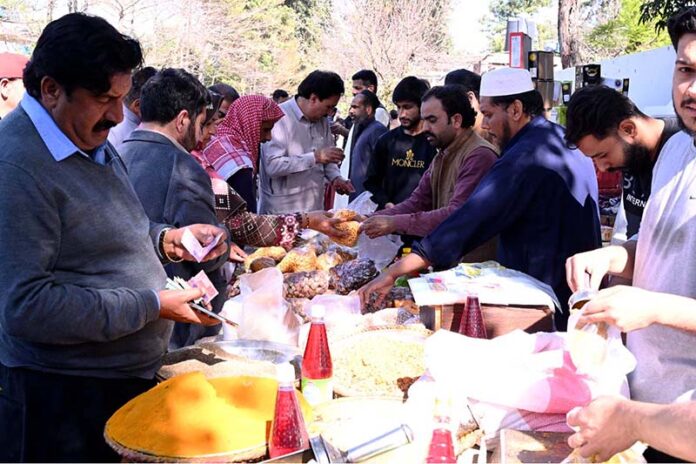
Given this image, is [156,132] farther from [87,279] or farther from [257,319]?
[87,279]

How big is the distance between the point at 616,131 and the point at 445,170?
145cm

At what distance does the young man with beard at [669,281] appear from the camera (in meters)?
1.43

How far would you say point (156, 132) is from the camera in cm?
267

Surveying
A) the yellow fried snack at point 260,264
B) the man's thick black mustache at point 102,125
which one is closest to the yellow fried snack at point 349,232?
the yellow fried snack at point 260,264

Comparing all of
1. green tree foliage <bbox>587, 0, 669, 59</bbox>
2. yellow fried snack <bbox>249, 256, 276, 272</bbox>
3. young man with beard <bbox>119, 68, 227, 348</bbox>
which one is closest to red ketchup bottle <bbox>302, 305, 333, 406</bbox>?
young man with beard <bbox>119, 68, 227, 348</bbox>

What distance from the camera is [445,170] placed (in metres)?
3.92

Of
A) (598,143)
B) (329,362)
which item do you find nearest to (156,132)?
(329,362)

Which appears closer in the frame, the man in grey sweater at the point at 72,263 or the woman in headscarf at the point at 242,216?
the man in grey sweater at the point at 72,263

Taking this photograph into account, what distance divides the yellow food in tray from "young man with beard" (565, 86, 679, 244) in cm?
156

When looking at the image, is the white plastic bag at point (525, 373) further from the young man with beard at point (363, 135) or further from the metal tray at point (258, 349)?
the young man with beard at point (363, 135)

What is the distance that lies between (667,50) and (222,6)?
12514 mm

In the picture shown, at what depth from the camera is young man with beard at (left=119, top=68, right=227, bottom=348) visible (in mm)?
2590

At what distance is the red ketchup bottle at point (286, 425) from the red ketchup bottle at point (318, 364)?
440mm

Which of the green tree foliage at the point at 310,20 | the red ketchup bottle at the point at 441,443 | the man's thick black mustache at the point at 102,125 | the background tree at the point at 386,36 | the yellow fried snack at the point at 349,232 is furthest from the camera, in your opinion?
the green tree foliage at the point at 310,20
